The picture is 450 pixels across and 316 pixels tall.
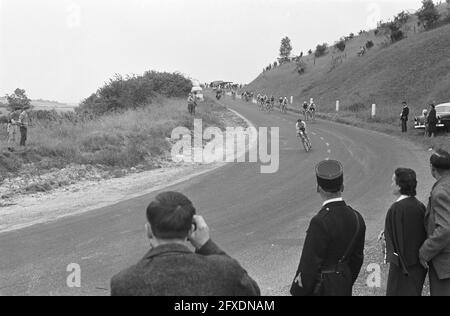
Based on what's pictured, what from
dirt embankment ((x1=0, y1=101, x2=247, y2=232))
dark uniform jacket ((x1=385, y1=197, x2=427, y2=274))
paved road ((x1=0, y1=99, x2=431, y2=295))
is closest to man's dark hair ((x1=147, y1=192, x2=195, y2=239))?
dark uniform jacket ((x1=385, y1=197, x2=427, y2=274))

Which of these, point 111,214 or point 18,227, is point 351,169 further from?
point 18,227

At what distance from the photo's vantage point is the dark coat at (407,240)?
14.2ft

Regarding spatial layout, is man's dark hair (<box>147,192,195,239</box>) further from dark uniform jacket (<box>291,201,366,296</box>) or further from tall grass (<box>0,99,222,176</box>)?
tall grass (<box>0,99,222,176</box>)

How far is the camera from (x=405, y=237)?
4.34 meters

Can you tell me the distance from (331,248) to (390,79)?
139 feet

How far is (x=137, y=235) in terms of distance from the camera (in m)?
8.63

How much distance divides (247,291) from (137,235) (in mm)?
6236

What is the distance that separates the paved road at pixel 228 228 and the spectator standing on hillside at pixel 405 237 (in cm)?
204

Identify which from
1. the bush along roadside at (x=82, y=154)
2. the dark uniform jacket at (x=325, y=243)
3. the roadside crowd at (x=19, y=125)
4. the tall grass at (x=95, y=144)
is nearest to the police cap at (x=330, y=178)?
the dark uniform jacket at (x=325, y=243)

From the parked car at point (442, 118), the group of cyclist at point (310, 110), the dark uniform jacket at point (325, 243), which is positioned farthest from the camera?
the group of cyclist at point (310, 110)

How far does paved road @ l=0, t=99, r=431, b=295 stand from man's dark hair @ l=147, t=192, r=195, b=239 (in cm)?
370

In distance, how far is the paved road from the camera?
673 cm

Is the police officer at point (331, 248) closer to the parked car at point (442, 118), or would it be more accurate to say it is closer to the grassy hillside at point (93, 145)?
the grassy hillside at point (93, 145)
